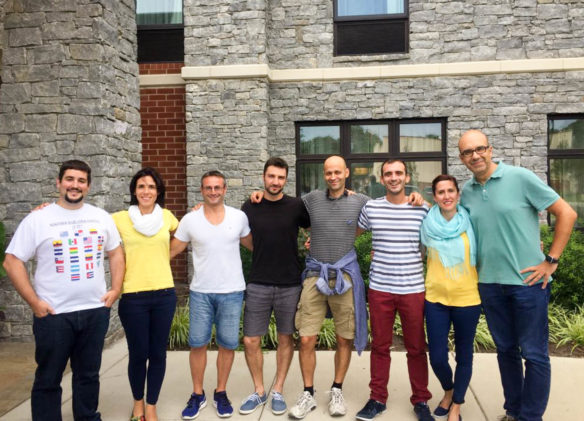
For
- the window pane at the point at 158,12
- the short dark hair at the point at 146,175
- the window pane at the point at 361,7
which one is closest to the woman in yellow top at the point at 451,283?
the short dark hair at the point at 146,175

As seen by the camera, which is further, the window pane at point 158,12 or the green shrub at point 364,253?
the window pane at point 158,12

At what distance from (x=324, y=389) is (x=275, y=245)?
1.42m

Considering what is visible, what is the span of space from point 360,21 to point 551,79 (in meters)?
→ 3.34

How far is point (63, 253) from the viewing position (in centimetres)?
284

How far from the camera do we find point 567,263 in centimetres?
592

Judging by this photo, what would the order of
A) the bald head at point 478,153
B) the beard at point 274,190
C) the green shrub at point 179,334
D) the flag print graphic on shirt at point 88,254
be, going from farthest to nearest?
the green shrub at point 179,334 → the beard at point 274,190 → the bald head at point 478,153 → the flag print graphic on shirt at point 88,254

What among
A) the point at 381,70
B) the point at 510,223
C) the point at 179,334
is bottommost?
the point at 179,334

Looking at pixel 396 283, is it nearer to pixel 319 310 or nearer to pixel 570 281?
pixel 319 310

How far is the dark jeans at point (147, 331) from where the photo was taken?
314 cm

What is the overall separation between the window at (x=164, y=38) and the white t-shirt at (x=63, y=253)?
21.0 feet

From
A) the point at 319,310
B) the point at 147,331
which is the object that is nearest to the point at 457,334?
the point at 319,310

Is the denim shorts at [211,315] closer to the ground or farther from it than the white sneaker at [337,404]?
farther from it

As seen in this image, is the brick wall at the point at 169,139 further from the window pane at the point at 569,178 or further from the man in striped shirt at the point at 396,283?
the window pane at the point at 569,178

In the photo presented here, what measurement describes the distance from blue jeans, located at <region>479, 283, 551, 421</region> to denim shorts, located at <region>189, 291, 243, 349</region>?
173 cm
